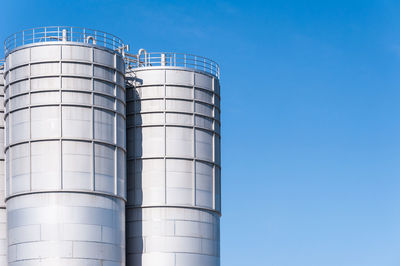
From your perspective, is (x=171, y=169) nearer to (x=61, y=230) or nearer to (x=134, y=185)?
(x=134, y=185)

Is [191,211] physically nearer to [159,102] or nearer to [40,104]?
[159,102]

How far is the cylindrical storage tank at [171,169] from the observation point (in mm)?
62156

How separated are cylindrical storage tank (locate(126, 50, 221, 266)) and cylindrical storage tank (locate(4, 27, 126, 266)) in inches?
136

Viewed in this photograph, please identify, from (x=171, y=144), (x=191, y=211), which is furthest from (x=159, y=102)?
(x=191, y=211)

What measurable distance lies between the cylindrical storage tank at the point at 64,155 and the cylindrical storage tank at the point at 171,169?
11.3 feet

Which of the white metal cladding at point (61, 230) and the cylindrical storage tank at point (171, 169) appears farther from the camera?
the cylindrical storage tank at point (171, 169)

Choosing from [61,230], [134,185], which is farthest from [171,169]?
[61,230]

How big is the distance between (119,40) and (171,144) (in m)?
8.43

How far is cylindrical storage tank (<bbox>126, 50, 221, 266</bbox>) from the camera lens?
62.2 metres

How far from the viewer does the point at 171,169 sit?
62.9m

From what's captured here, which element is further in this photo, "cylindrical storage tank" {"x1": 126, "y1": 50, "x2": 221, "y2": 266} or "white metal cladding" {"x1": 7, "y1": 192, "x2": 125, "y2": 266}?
"cylindrical storage tank" {"x1": 126, "y1": 50, "x2": 221, "y2": 266}

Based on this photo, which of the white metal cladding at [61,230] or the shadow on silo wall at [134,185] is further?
the shadow on silo wall at [134,185]

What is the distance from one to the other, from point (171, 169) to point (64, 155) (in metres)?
9.24

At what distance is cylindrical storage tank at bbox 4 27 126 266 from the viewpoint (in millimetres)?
55656
